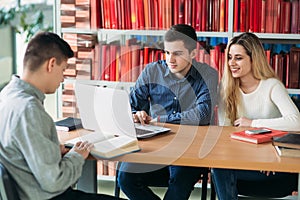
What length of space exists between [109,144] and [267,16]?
1775mm

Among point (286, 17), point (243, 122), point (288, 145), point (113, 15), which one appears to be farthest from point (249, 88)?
point (113, 15)

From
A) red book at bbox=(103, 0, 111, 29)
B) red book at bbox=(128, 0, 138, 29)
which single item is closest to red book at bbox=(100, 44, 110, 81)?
red book at bbox=(103, 0, 111, 29)

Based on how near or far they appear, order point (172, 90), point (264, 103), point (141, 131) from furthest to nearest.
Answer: point (172, 90) → point (264, 103) → point (141, 131)

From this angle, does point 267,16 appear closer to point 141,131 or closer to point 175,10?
point 175,10

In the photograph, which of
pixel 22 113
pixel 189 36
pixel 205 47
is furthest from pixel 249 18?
pixel 22 113

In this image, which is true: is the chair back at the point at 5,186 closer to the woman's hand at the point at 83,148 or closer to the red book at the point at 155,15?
the woman's hand at the point at 83,148

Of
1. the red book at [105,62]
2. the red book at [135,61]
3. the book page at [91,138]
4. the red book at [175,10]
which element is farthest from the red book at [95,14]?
the book page at [91,138]

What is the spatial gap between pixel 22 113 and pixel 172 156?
0.63 meters

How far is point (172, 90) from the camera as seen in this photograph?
3105mm

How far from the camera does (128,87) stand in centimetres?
384

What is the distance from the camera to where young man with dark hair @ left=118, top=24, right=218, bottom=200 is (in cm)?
270

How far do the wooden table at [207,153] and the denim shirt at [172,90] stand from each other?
1.54 feet

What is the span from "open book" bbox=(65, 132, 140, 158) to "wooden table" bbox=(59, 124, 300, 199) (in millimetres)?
34

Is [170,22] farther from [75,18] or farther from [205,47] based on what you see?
[75,18]
